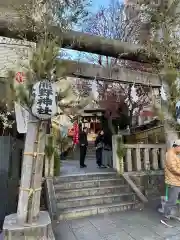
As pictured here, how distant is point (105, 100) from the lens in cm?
2136

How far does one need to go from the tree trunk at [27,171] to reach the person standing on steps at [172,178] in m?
3.44

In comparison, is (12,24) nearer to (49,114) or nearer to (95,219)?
(49,114)

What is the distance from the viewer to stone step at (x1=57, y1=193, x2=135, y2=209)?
7859 mm

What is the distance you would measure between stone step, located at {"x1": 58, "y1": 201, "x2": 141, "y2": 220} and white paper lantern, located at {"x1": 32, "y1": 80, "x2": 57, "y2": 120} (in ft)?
11.2

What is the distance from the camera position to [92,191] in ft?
28.3

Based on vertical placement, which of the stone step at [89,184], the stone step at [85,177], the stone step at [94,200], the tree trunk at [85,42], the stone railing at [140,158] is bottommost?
the stone step at [94,200]

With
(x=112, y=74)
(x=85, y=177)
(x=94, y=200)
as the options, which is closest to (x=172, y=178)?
(x=94, y=200)

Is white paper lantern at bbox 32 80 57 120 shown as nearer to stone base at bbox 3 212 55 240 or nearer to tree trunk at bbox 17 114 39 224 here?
tree trunk at bbox 17 114 39 224

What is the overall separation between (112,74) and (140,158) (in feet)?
12.3

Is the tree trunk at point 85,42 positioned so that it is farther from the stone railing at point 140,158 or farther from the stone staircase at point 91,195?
the stone staircase at point 91,195

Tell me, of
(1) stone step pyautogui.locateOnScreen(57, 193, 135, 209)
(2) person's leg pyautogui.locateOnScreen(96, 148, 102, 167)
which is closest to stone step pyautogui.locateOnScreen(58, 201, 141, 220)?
(1) stone step pyautogui.locateOnScreen(57, 193, 135, 209)

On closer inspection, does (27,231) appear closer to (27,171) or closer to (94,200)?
(27,171)

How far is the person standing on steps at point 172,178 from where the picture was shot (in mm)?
6578

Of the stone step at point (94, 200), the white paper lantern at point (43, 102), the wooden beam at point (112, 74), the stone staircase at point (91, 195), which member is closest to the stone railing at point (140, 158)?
the stone staircase at point (91, 195)
